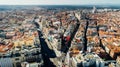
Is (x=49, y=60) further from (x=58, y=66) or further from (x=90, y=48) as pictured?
(x=90, y=48)

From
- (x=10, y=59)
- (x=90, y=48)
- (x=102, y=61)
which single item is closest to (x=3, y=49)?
(x=10, y=59)

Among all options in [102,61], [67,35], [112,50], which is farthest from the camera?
[67,35]

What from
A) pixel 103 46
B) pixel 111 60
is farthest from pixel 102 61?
pixel 103 46

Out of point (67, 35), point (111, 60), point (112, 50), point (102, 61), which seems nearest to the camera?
point (102, 61)

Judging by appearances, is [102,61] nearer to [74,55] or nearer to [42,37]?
[74,55]

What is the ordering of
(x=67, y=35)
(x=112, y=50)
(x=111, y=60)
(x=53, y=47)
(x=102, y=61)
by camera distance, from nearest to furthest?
1. (x=102, y=61)
2. (x=111, y=60)
3. (x=112, y=50)
4. (x=53, y=47)
5. (x=67, y=35)

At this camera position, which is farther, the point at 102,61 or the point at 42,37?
the point at 42,37

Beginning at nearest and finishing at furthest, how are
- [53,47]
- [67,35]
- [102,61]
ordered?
[102,61]
[53,47]
[67,35]

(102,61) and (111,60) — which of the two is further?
(111,60)
